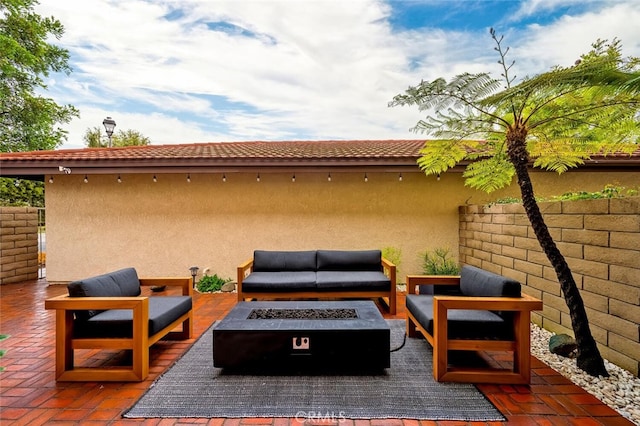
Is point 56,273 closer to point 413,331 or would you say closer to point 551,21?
point 413,331

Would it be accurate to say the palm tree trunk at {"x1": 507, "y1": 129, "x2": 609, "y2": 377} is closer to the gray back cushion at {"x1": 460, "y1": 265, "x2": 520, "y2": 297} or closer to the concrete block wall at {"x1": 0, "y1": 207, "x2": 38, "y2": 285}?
the gray back cushion at {"x1": 460, "y1": 265, "x2": 520, "y2": 297}

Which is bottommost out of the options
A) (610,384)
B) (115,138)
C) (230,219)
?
(610,384)

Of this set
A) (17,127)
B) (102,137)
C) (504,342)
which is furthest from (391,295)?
(102,137)

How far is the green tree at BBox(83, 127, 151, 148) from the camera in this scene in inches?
799

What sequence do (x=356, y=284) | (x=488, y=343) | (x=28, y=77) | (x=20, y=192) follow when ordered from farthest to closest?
(x=20, y=192)
(x=28, y=77)
(x=356, y=284)
(x=488, y=343)

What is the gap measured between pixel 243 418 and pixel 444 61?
332 inches

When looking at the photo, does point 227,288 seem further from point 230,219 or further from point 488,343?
point 488,343

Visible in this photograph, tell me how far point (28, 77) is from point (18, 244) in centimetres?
1108

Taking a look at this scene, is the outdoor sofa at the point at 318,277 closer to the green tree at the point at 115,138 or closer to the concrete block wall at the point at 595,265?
the concrete block wall at the point at 595,265

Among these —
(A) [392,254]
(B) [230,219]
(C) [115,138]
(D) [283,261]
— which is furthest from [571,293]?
(C) [115,138]

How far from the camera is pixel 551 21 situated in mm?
5363

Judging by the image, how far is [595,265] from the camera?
2.98 metres

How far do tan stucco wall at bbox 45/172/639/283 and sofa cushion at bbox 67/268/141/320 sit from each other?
2.91m

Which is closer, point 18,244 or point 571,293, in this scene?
point 571,293
